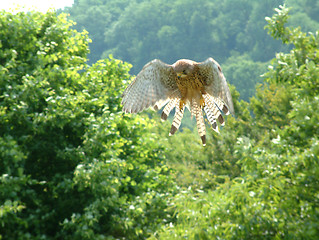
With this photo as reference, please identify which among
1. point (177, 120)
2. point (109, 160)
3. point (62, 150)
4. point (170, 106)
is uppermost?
point (62, 150)

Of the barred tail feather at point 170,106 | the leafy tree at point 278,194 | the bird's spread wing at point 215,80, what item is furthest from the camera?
the leafy tree at point 278,194

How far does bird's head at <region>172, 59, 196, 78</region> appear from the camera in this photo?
8.65ft

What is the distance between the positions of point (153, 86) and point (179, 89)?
23 cm

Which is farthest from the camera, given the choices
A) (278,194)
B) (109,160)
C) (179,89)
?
(109,160)

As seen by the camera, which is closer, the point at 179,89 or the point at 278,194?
the point at 179,89

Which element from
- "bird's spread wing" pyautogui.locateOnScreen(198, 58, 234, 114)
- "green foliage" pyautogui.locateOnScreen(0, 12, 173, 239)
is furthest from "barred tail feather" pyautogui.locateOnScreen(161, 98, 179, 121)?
"green foliage" pyautogui.locateOnScreen(0, 12, 173, 239)

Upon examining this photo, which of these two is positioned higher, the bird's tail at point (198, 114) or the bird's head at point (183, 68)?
the bird's head at point (183, 68)

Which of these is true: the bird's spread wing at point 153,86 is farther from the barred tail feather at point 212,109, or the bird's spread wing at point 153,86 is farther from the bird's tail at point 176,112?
the barred tail feather at point 212,109

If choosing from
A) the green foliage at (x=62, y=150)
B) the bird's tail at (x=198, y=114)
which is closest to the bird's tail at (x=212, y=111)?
the bird's tail at (x=198, y=114)

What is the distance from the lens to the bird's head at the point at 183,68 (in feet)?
8.65

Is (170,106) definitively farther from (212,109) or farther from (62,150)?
(62,150)

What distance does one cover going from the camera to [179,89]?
9.44 ft

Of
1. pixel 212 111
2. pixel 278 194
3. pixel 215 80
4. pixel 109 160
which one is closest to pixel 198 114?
pixel 212 111

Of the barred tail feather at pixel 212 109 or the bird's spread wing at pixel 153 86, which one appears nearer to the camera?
the bird's spread wing at pixel 153 86
